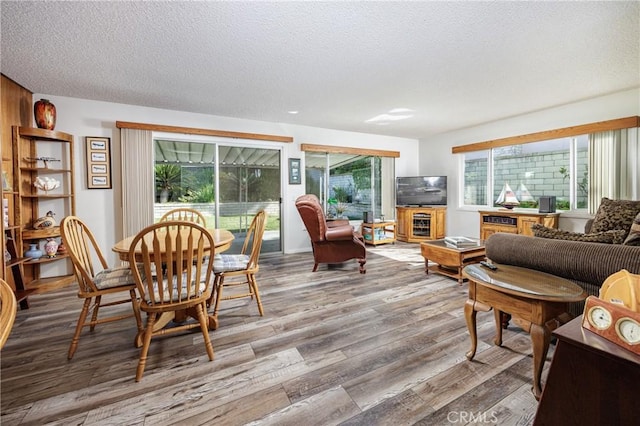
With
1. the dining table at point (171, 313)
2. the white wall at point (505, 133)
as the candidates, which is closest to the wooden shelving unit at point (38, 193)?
the dining table at point (171, 313)

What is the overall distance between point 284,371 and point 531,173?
5131mm

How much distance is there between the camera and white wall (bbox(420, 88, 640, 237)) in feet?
11.8

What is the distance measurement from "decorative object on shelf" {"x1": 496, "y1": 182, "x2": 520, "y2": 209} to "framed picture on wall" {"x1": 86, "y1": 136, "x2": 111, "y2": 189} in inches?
238

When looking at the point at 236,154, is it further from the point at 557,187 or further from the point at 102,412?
the point at 557,187

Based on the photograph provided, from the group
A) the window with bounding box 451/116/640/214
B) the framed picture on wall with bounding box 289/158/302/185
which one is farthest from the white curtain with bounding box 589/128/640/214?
the framed picture on wall with bounding box 289/158/302/185

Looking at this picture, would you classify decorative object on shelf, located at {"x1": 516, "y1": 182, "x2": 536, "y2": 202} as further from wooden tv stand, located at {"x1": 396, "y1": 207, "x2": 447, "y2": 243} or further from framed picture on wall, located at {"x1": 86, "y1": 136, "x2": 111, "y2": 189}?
framed picture on wall, located at {"x1": 86, "y1": 136, "x2": 111, "y2": 189}

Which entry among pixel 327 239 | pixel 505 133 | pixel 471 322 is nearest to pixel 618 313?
pixel 471 322

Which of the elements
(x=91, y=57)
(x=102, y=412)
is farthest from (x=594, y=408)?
(x=91, y=57)

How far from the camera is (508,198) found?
15.0 ft

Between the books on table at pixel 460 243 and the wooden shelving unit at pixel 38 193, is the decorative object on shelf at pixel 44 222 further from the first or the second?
the books on table at pixel 460 243

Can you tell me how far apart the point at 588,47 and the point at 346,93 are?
2276 mm

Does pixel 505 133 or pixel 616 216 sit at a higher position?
pixel 505 133

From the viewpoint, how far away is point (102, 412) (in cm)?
135

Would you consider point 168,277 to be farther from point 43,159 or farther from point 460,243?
point 460,243
